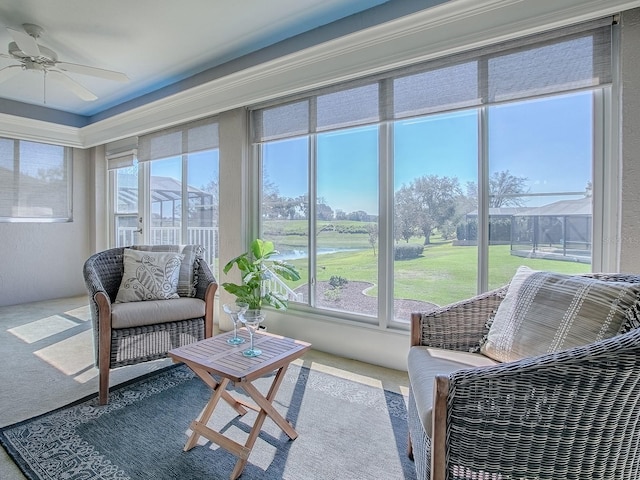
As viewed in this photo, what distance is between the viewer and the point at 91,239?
222 inches

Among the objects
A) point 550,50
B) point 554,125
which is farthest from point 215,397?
point 550,50

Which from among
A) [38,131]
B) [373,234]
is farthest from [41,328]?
[373,234]

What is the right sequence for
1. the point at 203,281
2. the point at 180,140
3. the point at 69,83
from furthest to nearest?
the point at 180,140, the point at 69,83, the point at 203,281

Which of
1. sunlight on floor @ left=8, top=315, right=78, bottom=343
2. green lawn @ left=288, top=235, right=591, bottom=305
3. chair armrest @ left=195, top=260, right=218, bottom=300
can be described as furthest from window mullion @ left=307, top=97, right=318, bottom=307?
sunlight on floor @ left=8, top=315, right=78, bottom=343

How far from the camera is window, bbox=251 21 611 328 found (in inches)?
86.7

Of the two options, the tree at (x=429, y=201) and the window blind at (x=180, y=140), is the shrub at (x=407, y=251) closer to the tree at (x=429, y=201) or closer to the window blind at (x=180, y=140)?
the tree at (x=429, y=201)

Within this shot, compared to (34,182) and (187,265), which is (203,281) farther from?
(34,182)

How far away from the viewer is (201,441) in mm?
1792

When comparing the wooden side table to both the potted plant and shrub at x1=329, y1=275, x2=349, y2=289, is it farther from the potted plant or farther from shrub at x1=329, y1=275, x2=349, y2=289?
shrub at x1=329, y1=275, x2=349, y2=289

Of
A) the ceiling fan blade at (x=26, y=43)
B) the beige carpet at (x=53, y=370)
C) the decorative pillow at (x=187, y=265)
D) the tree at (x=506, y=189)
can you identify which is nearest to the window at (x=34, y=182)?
the beige carpet at (x=53, y=370)

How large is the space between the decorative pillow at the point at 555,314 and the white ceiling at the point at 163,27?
230 centimetres

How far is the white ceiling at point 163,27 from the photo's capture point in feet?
8.71

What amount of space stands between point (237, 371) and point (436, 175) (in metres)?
2.00

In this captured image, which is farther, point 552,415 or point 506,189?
point 506,189
